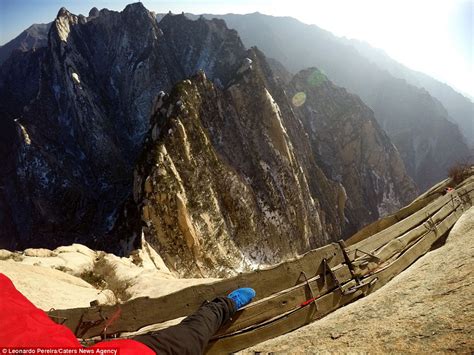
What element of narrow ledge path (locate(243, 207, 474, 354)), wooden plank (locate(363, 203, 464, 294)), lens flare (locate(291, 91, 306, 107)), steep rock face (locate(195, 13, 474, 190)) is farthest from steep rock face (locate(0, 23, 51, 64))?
narrow ledge path (locate(243, 207, 474, 354))

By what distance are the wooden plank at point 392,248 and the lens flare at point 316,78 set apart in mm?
79916

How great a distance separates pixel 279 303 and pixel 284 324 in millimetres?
252

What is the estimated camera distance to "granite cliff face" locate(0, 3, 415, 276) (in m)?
27.5

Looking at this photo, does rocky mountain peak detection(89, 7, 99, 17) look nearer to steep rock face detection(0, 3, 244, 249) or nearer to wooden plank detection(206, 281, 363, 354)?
steep rock face detection(0, 3, 244, 249)

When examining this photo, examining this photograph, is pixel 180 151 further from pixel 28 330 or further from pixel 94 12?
pixel 94 12

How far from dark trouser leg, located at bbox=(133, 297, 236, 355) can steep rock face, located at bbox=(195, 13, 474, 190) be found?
114 m

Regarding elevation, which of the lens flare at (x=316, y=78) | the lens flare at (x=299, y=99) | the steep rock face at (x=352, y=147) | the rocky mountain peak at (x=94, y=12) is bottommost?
the steep rock face at (x=352, y=147)

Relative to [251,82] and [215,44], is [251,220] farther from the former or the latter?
[215,44]

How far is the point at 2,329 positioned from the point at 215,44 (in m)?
76.7

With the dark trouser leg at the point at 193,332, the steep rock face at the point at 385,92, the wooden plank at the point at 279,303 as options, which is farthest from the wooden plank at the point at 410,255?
the steep rock face at the point at 385,92

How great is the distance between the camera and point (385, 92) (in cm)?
12488

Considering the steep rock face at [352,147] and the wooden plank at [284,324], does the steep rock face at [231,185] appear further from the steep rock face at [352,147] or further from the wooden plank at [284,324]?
the wooden plank at [284,324]

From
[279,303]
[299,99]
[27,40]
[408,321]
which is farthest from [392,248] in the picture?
[27,40]

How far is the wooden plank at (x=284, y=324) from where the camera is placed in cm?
367
